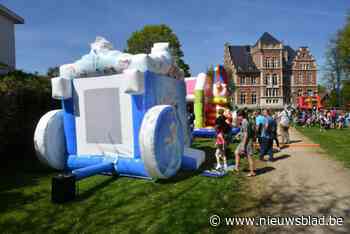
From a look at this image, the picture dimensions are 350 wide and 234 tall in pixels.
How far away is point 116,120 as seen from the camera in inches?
260

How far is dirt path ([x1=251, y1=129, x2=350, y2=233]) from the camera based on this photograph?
4285 mm

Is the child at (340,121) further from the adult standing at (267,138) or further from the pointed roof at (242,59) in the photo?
the pointed roof at (242,59)

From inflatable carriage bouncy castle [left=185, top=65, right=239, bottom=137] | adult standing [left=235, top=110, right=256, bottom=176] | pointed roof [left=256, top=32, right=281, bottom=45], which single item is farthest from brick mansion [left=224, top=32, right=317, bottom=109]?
adult standing [left=235, top=110, right=256, bottom=176]

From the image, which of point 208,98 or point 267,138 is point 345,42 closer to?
point 208,98

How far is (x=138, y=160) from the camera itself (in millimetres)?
6266

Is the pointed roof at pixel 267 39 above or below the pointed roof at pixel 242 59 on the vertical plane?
above

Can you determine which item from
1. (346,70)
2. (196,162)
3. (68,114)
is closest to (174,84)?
(196,162)

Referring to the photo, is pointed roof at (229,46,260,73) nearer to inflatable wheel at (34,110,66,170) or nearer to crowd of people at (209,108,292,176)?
crowd of people at (209,108,292,176)

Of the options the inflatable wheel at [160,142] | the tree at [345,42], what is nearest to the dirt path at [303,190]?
the inflatable wheel at [160,142]

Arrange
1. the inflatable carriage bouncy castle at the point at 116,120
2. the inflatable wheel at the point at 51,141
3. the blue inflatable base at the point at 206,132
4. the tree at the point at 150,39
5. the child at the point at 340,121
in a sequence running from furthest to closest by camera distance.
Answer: the tree at the point at 150,39 < the child at the point at 340,121 < the blue inflatable base at the point at 206,132 < the inflatable wheel at the point at 51,141 < the inflatable carriage bouncy castle at the point at 116,120

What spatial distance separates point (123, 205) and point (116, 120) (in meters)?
2.36

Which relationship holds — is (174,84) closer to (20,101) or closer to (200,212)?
(200,212)
